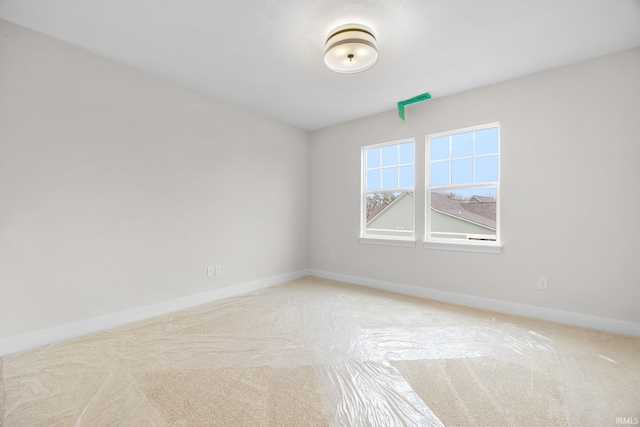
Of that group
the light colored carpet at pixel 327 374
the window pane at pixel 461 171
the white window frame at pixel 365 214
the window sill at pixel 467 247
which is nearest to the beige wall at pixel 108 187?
the light colored carpet at pixel 327 374

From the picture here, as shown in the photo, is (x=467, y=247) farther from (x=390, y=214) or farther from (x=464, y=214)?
(x=390, y=214)

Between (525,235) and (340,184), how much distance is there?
2634 mm

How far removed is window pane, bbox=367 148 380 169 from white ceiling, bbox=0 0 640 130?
1.18 metres

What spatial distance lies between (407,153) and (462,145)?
2.45ft

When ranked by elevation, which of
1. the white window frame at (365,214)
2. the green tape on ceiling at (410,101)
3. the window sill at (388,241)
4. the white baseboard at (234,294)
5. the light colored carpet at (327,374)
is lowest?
the light colored carpet at (327,374)

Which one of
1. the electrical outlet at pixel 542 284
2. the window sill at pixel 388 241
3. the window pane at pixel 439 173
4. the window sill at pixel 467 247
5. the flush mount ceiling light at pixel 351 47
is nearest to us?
the flush mount ceiling light at pixel 351 47

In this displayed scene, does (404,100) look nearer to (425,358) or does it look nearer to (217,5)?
(217,5)

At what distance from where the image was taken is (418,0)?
1.98 metres

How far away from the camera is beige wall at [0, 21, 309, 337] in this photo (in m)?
2.25

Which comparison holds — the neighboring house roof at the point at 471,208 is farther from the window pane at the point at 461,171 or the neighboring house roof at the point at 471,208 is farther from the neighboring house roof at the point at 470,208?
the window pane at the point at 461,171

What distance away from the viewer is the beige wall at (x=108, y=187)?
2248 mm

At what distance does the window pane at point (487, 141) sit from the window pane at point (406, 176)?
86cm

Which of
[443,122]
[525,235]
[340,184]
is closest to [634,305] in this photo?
[525,235]

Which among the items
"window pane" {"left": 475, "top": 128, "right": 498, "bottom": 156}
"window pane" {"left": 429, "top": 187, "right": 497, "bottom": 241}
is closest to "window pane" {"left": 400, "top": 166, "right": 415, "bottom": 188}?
"window pane" {"left": 429, "top": 187, "right": 497, "bottom": 241}
